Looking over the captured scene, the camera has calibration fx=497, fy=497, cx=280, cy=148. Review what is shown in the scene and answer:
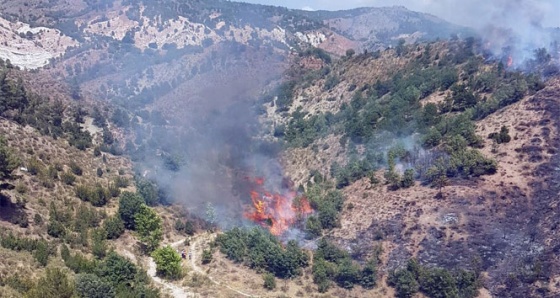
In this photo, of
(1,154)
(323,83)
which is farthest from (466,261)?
(323,83)

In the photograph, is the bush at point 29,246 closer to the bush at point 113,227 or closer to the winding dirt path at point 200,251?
the bush at point 113,227

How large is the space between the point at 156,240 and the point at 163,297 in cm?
1233

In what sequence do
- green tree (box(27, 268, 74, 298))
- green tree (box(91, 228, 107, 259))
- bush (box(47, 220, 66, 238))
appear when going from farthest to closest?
bush (box(47, 220, 66, 238)) < green tree (box(91, 228, 107, 259)) < green tree (box(27, 268, 74, 298))

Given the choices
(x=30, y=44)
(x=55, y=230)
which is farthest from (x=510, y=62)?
(x=30, y=44)

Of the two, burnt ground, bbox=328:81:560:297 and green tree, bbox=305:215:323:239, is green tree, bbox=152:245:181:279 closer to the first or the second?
green tree, bbox=305:215:323:239

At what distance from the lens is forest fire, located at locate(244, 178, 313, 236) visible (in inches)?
2864

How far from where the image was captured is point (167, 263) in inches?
2240

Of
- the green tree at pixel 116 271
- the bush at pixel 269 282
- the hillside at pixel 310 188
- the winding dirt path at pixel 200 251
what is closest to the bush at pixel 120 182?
the hillside at pixel 310 188

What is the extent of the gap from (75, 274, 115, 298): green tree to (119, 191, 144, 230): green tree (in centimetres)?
2180

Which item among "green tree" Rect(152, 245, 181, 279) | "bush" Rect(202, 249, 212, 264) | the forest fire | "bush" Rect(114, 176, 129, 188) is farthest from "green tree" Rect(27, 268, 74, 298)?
"bush" Rect(114, 176, 129, 188)

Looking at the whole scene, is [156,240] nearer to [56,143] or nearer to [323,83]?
[56,143]

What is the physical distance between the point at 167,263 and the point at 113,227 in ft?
35.0

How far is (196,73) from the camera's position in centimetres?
16300

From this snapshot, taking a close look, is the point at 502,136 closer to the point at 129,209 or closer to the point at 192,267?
the point at 192,267
